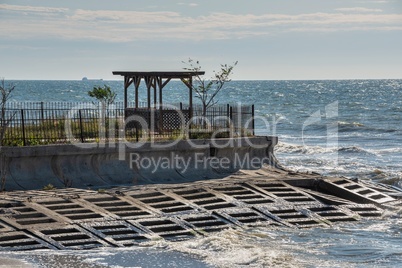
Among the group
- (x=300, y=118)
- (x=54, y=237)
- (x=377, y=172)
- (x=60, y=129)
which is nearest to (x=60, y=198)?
(x=54, y=237)

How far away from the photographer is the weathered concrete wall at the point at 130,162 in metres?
24.0

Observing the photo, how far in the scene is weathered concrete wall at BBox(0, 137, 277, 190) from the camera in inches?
943

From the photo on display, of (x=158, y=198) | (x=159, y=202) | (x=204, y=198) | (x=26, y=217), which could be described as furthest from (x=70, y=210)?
(x=204, y=198)

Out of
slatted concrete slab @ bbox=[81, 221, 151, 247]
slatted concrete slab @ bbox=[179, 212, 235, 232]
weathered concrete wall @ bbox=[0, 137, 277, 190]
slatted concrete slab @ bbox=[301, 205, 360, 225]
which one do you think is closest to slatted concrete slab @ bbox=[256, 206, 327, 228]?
slatted concrete slab @ bbox=[301, 205, 360, 225]

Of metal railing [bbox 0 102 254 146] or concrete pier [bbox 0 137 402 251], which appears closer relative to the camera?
concrete pier [bbox 0 137 402 251]

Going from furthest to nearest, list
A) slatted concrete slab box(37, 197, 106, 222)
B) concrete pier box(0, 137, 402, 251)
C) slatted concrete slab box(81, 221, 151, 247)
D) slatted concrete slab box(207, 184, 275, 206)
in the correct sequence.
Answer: slatted concrete slab box(207, 184, 275, 206) → slatted concrete slab box(37, 197, 106, 222) → concrete pier box(0, 137, 402, 251) → slatted concrete slab box(81, 221, 151, 247)

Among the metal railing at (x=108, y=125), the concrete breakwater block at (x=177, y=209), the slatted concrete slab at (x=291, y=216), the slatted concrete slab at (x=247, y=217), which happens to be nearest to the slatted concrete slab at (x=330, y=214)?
the concrete breakwater block at (x=177, y=209)

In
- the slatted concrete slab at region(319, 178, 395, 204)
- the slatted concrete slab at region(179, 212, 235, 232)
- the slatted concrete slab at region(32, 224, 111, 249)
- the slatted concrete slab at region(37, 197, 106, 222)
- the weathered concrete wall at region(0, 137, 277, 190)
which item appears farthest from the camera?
the slatted concrete slab at region(319, 178, 395, 204)

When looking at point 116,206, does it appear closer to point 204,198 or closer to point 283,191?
point 204,198

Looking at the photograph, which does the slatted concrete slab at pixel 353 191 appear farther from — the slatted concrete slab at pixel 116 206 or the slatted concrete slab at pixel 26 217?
the slatted concrete slab at pixel 26 217

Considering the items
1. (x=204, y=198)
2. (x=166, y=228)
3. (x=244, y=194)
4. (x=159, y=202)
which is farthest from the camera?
(x=244, y=194)

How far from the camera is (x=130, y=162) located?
25656 millimetres

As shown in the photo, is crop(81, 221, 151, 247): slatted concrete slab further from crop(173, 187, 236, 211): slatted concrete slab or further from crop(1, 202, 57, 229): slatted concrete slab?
crop(173, 187, 236, 211): slatted concrete slab

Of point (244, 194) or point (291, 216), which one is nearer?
point (291, 216)
